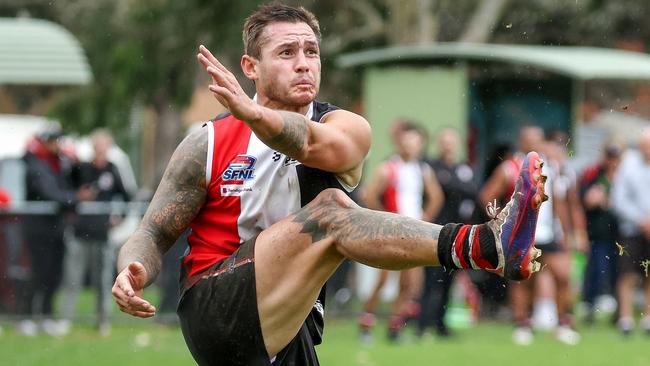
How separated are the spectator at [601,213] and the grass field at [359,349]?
1566 millimetres

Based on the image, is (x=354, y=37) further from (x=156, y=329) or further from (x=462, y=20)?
(x=156, y=329)

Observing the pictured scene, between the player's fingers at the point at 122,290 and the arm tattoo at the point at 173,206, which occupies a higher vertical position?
the arm tattoo at the point at 173,206

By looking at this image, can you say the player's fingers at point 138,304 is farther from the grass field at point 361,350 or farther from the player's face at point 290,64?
the grass field at point 361,350

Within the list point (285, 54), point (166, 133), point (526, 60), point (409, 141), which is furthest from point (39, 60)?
point (166, 133)

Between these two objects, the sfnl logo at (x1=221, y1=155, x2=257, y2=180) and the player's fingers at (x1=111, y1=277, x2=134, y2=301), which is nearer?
the player's fingers at (x1=111, y1=277, x2=134, y2=301)

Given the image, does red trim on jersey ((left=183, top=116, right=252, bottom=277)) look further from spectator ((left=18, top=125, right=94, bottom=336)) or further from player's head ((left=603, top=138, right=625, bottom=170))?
player's head ((left=603, top=138, right=625, bottom=170))

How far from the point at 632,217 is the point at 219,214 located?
10.2 m

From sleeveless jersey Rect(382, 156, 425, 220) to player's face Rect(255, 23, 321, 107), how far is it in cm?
813

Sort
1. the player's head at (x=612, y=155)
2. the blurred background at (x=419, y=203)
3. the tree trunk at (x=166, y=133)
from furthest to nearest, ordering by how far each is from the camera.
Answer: the tree trunk at (x=166, y=133)
the player's head at (x=612, y=155)
the blurred background at (x=419, y=203)

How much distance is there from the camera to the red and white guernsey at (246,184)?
6.37 meters

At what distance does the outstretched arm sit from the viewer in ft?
19.0

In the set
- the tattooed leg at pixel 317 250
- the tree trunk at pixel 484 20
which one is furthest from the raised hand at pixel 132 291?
the tree trunk at pixel 484 20

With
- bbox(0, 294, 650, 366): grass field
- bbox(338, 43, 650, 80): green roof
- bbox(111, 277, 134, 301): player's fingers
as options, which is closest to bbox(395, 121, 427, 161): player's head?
bbox(0, 294, 650, 366): grass field

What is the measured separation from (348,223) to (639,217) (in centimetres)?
1034
